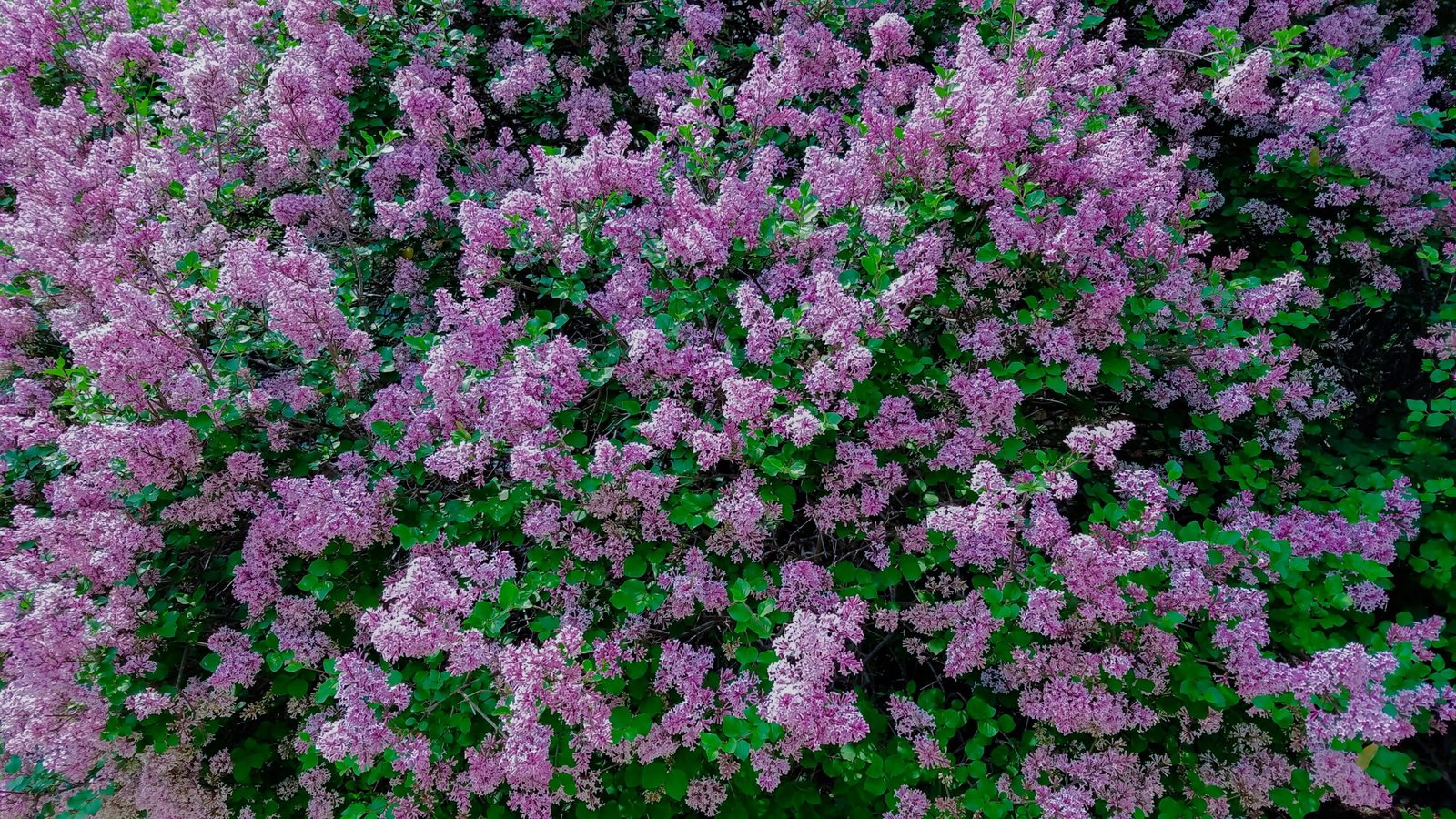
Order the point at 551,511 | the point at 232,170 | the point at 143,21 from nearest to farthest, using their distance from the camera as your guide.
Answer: the point at 551,511
the point at 232,170
the point at 143,21

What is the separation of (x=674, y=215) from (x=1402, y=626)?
3.19 metres

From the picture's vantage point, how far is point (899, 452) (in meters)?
2.92

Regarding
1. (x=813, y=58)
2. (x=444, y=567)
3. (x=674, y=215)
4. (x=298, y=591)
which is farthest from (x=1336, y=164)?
(x=298, y=591)

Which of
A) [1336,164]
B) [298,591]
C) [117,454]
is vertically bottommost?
[298,591]

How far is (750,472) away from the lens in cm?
257

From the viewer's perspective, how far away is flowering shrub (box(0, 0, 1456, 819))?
254 cm

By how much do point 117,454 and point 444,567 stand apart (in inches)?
49.7

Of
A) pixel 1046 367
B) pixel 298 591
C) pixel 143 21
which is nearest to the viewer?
pixel 1046 367

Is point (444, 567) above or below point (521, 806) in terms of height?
above

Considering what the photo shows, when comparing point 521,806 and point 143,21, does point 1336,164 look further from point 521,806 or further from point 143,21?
point 143,21

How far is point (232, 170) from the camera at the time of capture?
4125 mm

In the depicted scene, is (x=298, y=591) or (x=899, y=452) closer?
(x=899, y=452)

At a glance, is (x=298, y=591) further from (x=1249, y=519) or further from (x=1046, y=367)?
(x=1249, y=519)

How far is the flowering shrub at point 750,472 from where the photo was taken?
254cm
